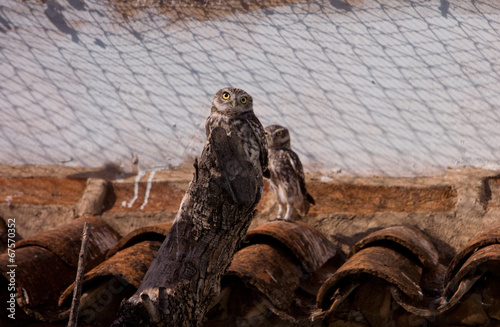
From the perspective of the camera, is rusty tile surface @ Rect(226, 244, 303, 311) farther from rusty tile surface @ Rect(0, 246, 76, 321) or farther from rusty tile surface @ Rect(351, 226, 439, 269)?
rusty tile surface @ Rect(0, 246, 76, 321)

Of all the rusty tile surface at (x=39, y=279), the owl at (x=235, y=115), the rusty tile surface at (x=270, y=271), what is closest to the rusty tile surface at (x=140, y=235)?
the rusty tile surface at (x=39, y=279)

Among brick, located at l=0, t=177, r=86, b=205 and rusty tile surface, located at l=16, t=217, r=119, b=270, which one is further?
brick, located at l=0, t=177, r=86, b=205

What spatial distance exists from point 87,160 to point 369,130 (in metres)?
1.82

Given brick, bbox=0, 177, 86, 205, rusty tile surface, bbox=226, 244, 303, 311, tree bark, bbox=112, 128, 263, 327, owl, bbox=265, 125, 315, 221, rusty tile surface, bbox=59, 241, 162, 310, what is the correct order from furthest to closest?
brick, bbox=0, 177, 86, 205 → owl, bbox=265, 125, 315, 221 → rusty tile surface, bbox=59, 241, 162, 310 → rusty tile surface, bbox=226, 244, 303, 311 → tree bark, bbox=112, 128, 263, 327

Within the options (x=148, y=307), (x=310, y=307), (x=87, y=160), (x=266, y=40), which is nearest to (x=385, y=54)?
(x=266, y=40)

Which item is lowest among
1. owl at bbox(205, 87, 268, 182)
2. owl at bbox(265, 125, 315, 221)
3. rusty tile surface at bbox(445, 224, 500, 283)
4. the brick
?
the brick

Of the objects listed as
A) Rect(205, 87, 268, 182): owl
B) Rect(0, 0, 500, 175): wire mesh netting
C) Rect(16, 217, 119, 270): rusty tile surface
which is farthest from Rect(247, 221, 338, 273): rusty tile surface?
Rect(16, 217, 119, 270): rusty tile surface

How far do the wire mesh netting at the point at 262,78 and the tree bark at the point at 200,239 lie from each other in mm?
1950

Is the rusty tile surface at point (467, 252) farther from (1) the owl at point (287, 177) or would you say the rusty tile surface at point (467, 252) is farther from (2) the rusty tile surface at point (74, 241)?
(2) the rusty tile surface at point (74, 241)

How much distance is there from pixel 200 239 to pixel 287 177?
6.19ft

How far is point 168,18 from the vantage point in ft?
14.1

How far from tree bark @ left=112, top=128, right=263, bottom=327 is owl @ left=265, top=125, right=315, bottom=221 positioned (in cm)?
175

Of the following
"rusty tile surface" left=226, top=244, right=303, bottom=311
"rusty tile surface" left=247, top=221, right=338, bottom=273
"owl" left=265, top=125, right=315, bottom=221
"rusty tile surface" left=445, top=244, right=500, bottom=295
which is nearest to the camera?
"rusty tile surface" left=445, top=244, right=500, bottom=295

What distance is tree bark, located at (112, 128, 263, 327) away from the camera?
6.03 ft
